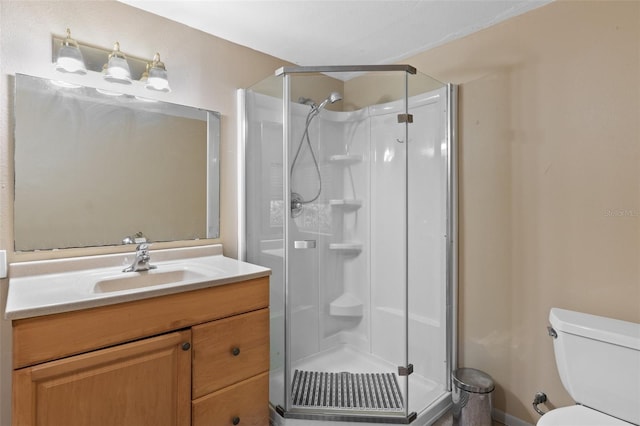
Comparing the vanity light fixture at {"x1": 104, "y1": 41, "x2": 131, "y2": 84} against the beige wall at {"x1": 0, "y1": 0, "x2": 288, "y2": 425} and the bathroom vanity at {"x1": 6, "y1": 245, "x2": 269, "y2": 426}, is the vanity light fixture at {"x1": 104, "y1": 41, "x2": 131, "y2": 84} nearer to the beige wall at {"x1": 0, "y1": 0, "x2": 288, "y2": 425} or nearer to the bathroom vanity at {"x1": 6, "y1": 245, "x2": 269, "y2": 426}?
the beige wall at {"x1": 0, "y1": 0, "x2": 288, "y2": 425}

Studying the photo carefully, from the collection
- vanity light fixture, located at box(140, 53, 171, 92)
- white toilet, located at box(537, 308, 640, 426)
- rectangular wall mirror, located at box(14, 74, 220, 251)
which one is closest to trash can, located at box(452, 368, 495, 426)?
white toilet, located at box(537, 308, 640, 426)

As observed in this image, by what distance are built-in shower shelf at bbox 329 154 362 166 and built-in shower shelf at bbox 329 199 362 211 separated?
232 millimetres

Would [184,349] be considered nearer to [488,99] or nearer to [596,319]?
[596,319]

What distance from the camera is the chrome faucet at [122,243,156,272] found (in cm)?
157

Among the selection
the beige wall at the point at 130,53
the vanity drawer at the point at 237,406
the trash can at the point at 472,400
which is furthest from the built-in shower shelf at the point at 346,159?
the trash can at the point at 472,400

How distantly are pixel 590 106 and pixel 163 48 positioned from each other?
7.12ft

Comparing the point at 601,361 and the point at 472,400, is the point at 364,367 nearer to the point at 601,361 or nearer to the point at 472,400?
the point at 472,400

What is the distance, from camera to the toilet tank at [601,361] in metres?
1.29

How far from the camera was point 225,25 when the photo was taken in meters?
1.89

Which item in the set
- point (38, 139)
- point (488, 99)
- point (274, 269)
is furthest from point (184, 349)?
point (488, 99)

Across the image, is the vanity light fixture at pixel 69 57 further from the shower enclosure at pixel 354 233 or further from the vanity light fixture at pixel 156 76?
the shower enclosure at pixel 354 233

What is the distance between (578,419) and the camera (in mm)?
1302

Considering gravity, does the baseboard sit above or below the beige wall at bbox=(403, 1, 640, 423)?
below

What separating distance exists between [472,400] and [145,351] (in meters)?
1.61
